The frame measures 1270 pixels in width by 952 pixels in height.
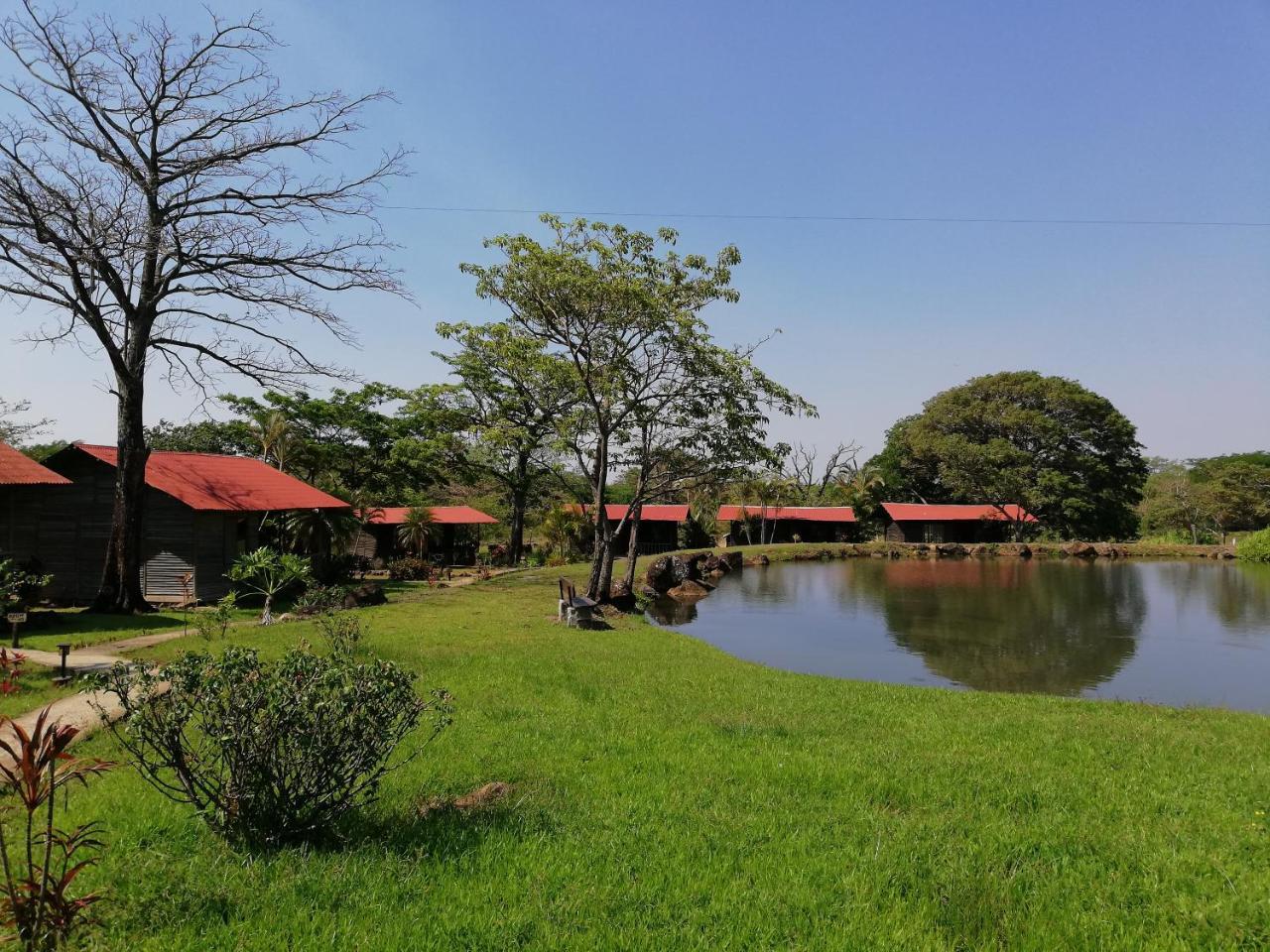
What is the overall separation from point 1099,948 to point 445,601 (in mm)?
18535

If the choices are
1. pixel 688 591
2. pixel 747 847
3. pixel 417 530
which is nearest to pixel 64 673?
pixel 747 847

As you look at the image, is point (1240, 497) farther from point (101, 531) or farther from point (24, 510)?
point (24, 510)

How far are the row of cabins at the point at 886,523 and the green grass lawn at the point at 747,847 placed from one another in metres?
44.8

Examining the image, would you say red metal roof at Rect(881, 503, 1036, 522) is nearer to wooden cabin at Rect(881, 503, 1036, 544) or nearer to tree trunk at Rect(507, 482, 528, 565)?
wooden cabin at Rect(881, 503, 1036, 544)

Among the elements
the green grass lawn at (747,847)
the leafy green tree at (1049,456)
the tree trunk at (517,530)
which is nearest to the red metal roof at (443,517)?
the tree trunk at (517,530)

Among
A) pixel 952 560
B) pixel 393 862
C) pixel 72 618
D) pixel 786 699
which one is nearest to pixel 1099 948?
pixel 393 862

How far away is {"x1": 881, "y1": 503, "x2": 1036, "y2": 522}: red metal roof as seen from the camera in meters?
54.2

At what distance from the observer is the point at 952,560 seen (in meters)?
46.5

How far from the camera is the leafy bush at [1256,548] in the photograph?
140 ft

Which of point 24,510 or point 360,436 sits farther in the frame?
point 360,436

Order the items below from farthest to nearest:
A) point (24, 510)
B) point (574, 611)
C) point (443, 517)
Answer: point (443, 517)
point (24, 510)
point (574, 611)

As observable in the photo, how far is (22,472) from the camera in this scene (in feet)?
56.1

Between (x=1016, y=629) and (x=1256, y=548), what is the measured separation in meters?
35.3

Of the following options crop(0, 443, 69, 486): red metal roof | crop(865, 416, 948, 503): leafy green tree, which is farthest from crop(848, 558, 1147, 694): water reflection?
crop(865, 416, 948, 503): leafy green tree
